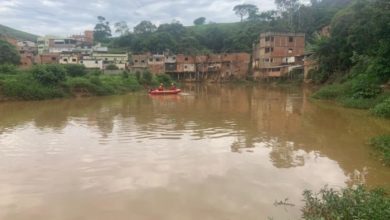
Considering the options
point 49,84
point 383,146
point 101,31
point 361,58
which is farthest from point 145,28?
point 383,146

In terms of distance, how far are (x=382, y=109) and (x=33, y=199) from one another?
1474cm

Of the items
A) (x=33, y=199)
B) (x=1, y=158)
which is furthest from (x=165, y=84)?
(x=33, y=199)

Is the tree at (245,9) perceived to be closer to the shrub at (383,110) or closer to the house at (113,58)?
the house at (113,58)

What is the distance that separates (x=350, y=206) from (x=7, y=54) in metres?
46.2

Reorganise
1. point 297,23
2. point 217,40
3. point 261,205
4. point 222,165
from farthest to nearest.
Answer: point 217,40 < point 297,23 < point 222,165 < point 261,205

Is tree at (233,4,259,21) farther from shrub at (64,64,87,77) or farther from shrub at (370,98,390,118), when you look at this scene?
shrub at (370,98,390,118)

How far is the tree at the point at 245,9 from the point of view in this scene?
8356 cm

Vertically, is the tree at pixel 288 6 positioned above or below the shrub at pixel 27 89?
above

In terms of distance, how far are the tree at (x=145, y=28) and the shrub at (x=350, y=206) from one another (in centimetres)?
7635

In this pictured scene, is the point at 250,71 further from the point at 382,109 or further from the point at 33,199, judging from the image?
the point at 33,199

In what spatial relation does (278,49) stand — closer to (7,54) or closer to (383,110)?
(7,54)

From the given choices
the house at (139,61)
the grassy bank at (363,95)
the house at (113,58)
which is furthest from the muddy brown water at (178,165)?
the house at (139,61)

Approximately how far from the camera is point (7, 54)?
4466 centimetres

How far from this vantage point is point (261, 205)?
6.95 metres
